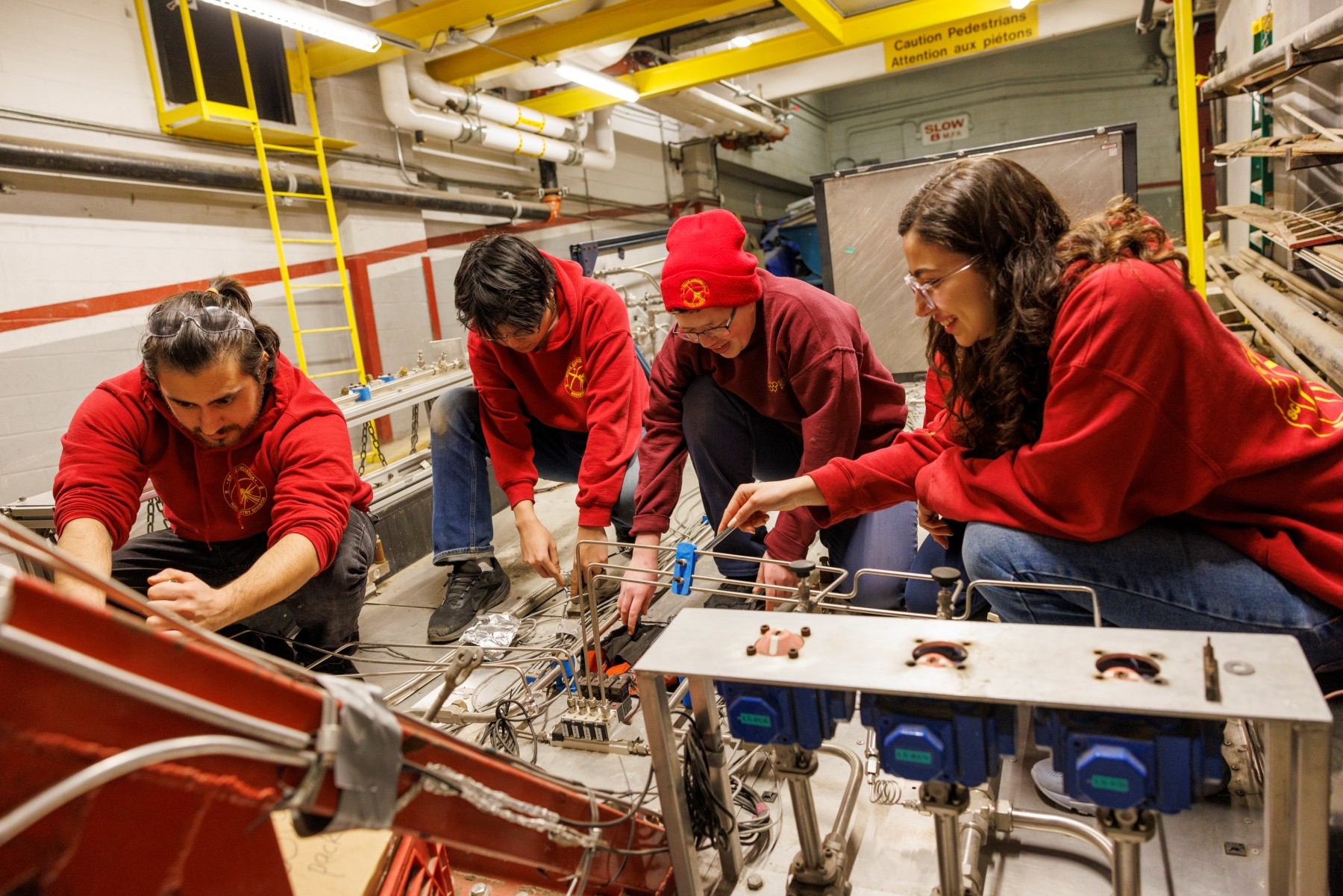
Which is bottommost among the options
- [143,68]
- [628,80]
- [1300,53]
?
[1300,53]

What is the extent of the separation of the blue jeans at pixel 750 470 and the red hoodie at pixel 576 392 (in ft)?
0.63

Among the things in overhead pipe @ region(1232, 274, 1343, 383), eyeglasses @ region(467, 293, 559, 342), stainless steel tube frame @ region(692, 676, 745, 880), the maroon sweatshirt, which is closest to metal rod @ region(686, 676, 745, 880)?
stainless steel tube frame @ region(692, 676, 745, 880)

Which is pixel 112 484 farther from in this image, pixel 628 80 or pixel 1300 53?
pixel 628 80

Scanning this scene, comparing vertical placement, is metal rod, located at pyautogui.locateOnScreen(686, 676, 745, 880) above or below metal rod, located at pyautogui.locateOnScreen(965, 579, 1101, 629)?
below

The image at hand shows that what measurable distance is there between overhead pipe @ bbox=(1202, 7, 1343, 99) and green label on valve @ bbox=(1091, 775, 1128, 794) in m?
2.14

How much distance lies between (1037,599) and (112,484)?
1902 mm

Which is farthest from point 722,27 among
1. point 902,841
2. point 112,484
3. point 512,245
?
point 902,841

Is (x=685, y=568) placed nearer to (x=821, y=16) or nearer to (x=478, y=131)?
(x=478, y=131)

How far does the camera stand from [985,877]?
118cm

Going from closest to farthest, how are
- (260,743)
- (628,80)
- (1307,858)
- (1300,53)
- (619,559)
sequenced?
(260,743)
(1307,858)
(1300,53)
(619,559)
(628,80)

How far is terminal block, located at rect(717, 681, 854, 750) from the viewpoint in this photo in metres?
0.93

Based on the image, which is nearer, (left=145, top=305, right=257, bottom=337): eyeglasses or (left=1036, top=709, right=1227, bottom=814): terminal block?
(left=1036, top=709, right=1227, bottom=814): terminal block

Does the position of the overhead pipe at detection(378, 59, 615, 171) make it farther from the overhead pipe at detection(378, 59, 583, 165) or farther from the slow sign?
the slow sign

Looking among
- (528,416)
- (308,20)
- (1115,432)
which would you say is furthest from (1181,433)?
(308,20)
